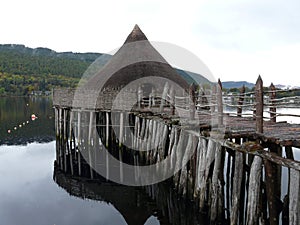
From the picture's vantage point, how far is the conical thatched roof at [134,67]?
2425cm

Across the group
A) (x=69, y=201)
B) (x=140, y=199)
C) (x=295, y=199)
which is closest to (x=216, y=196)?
(x=295, y=199)

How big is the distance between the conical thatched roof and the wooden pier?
3.25 metres

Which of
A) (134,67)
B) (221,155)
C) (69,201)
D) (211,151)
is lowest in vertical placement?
(69,201)

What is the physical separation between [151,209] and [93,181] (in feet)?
14.1

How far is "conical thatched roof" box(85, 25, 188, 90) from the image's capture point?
24250 mm

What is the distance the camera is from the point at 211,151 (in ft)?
30.9

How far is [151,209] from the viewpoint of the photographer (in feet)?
38.0

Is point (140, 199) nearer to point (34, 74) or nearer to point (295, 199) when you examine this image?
point (295, 199)

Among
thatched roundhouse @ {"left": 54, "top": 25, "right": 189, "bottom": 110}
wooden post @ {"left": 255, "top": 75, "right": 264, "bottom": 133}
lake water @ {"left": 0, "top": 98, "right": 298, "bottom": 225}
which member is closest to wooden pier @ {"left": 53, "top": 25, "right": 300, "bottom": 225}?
wooden post @ {"left": 255, "top": 75, "right": 264, "bottom": 133}

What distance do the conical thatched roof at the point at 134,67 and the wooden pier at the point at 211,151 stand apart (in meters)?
3.25

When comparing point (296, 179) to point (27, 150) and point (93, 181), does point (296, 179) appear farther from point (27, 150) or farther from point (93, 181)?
point (27, 150)

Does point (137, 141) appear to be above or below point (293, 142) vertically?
below

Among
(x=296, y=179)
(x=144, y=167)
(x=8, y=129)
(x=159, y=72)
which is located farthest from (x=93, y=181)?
(x=8, y=129)

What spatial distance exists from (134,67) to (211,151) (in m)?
16.9
